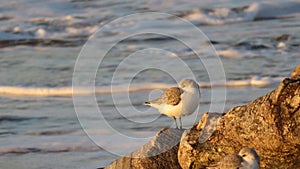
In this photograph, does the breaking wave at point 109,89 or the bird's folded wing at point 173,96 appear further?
the breaking wave at point 109,89

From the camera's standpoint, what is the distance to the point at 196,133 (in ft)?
24.0

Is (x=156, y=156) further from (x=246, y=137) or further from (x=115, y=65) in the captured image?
(x=115, y=65)

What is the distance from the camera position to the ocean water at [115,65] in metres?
10.5

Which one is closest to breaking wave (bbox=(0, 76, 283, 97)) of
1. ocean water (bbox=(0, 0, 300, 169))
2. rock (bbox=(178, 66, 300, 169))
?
ocean water (bbox=(0, 0, 300, 169))

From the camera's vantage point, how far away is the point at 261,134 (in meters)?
6.61

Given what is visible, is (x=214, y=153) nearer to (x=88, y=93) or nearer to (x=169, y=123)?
(x=169, y=123)

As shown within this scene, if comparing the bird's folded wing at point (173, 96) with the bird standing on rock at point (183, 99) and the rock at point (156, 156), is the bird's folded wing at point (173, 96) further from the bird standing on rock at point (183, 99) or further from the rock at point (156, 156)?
the rock at point (156, 156)

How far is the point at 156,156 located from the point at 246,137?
3.79 ft

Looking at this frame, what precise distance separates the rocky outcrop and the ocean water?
1.94 m

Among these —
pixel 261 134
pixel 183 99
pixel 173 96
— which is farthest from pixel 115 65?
pixel 261 134

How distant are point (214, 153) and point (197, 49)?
927 centimetres

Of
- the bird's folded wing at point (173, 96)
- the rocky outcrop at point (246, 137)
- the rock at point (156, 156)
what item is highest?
the bird's folded wing at point (173, 96)

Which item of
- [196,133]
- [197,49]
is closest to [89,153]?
[196,133]

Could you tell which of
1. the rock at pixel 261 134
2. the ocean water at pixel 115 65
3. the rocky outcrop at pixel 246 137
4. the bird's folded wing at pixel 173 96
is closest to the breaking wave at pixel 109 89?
the ocean water at pixel 115 65
